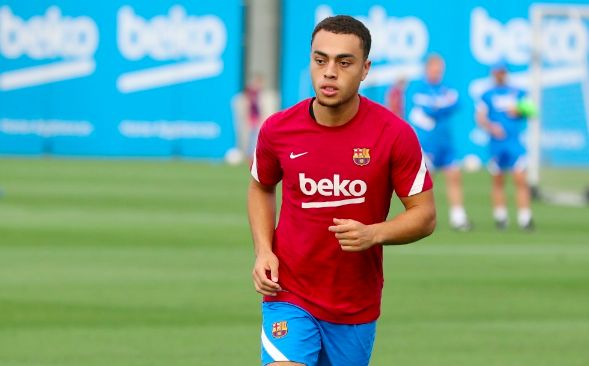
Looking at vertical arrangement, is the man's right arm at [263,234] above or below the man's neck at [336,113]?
below

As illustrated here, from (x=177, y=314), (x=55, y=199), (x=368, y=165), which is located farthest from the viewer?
(x=55, y=199)

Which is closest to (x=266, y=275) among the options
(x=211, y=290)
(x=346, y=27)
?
(x=346, y=27)

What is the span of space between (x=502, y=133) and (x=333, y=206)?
1423 cm

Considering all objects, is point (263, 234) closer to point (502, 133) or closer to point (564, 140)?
point (502, 133)

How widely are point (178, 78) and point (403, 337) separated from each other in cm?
2987

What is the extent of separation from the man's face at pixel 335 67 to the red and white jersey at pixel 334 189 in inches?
10.1

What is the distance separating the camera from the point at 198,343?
10867mm

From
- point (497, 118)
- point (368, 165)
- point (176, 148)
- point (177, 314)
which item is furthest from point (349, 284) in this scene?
point (176, 148)

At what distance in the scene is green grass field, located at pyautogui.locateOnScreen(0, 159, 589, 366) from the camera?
35.1 ft

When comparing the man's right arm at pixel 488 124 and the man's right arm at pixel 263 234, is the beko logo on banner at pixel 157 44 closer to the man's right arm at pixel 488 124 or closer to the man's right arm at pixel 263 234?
the man's right arm at pixel 488 124

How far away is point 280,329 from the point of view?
685 centimetres

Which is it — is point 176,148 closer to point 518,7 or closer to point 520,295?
point 518,7

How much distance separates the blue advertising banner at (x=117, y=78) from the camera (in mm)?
39781

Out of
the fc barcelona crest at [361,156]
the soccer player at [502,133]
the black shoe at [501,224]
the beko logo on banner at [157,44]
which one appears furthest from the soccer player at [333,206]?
the beko logo on banner at [157,44]
